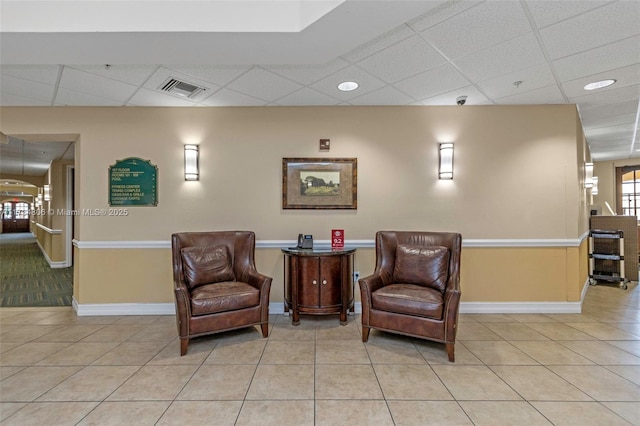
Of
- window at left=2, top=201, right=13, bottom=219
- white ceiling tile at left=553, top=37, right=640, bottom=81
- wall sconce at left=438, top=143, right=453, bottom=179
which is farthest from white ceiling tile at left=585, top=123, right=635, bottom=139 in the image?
window at left=2, top=201, right=13, bottom=219

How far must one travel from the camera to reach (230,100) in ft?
11.6

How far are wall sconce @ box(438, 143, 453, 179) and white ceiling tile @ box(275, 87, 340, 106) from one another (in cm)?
146

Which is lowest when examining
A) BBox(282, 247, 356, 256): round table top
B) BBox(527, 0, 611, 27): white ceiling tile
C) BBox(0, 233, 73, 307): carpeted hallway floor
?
BBox(0, 233, 73, 307): carpeted hallway floor

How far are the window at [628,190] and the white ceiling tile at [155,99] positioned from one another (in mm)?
9398

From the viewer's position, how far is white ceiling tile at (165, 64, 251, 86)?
9.08ft

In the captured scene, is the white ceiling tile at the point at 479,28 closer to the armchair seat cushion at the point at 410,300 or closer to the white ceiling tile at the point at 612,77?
the white ceiling tile at the point at 612,77

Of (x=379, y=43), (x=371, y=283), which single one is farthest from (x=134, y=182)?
(x=379, y=43)

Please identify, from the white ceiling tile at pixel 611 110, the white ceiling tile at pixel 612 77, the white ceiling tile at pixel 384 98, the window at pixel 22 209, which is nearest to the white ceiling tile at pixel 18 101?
the white ceiling tile at pixel 384 98

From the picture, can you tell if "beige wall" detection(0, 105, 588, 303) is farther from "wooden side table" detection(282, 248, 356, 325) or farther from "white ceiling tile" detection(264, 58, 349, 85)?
"white ceiling tile" detection(264, 58, 349, 85)

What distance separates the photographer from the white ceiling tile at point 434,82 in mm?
2879

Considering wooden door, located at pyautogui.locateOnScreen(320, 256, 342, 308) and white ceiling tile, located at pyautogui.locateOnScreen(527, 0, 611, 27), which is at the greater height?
white ceiling tile, located at pyautogui.locateOnScreen(527, 0, 611, 27)

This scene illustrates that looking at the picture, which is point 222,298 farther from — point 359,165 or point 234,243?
point 359,165

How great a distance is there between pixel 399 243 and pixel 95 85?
146 inches

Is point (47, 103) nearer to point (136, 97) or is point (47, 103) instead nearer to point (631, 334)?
point (136, 97)
